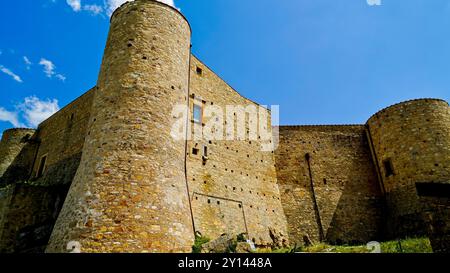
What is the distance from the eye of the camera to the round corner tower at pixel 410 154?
13.9 meters

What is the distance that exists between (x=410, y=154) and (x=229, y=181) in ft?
28.3

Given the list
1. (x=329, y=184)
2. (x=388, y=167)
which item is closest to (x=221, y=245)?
(x=329, y=184)

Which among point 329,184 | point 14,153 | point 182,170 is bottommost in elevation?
point 182,170

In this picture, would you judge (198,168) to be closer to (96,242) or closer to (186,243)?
(186,243)

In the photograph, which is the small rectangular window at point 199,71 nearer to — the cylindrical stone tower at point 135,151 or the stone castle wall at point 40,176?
the cylindrical stone tower at point 135,151

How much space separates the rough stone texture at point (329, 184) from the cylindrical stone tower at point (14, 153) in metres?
14.2

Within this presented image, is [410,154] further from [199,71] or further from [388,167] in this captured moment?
[199,71]

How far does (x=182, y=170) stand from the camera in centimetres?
1019

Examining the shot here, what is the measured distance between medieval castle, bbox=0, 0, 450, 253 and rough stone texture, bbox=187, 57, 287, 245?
2.2 inches

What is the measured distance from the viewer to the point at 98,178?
28.0ft

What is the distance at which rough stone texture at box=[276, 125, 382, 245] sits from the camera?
15.2 meters

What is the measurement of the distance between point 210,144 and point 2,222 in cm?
749

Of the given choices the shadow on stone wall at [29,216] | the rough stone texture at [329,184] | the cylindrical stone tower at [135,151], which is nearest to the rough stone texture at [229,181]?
the rough stone texture at [329,184]
